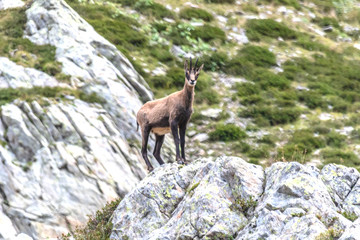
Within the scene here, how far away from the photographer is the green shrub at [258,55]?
31.0 metres

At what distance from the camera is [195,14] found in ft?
111

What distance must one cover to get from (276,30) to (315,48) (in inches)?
109

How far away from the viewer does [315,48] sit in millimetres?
34125

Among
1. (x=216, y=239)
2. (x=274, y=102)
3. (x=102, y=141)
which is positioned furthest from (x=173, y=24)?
(x=216, y=239)

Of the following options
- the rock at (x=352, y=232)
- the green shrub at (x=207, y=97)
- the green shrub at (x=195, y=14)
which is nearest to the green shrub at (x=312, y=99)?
the green shrub at (x=207, y=97)

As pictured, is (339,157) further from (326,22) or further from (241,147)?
(326,22)

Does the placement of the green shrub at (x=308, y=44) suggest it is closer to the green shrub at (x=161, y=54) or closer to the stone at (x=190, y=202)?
the green shrub at (x=161, y=54)

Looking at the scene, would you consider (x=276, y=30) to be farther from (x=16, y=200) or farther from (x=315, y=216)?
(x=315, y=216)

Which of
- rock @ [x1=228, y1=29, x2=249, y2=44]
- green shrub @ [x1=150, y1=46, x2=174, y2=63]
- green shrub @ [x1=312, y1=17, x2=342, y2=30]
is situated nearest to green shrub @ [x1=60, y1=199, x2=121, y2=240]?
green shrub @ [x1=150, y1=46, x2=174, y2=63]

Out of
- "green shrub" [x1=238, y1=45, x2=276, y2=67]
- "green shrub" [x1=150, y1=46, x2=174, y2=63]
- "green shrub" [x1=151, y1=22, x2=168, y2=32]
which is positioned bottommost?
"green shrub" [x1=238, y1=45, x2=276, y2=67]

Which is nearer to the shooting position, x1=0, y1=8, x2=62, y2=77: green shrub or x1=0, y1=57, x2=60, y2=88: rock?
x1=0, y1=57, x2=60, y2=88: rock

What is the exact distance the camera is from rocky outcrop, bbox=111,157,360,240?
32.1ft

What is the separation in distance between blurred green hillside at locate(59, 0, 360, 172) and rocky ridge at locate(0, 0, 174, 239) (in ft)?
11.0

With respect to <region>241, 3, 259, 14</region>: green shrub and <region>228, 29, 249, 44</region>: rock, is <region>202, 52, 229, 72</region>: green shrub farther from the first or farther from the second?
<region>241, 3, 259, 14</region>: green shrub
